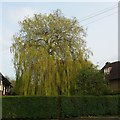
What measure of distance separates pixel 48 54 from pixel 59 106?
5.65 metres

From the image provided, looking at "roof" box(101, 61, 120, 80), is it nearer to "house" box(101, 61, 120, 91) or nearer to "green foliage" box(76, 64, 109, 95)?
"house" box(101, 61, 120, 91)

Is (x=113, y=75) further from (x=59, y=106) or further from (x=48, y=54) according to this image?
(x=59, y=106)

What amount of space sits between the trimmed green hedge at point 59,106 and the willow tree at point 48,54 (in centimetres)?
307

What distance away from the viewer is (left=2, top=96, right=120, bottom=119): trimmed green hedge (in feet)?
67.4

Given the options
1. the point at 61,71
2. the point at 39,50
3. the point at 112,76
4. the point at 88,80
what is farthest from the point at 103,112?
the point at 112,76

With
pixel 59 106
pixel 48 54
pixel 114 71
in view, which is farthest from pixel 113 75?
pixel 59 106

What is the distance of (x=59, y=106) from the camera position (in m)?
21.6

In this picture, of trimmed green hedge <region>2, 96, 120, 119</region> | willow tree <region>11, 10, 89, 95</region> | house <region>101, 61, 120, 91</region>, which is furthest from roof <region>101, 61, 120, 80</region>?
trimmed green hedge <region>2, 96, 120, 119</region>

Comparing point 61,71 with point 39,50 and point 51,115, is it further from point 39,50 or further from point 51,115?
point 51,115

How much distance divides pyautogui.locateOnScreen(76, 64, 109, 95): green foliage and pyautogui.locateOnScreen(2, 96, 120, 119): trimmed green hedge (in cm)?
125

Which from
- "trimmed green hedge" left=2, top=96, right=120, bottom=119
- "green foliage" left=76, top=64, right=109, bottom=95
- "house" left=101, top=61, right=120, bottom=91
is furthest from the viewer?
"house" left=101, top=61, right=120, bottom=91

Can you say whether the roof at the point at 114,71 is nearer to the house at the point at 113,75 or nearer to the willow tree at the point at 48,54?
the house at the point at 113,75

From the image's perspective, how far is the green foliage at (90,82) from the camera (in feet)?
77.5

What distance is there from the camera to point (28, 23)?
26.5 meters
